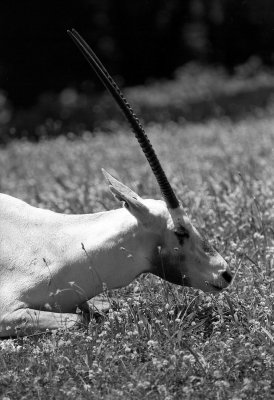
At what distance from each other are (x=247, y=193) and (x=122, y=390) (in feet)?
11.2

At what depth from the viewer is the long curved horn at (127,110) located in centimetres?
534

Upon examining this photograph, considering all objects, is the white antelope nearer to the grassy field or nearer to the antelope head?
the antelope head

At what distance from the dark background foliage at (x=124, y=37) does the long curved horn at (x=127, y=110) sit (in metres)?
11.9

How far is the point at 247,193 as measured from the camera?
773 cm

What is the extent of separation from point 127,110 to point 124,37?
13666 millimetres

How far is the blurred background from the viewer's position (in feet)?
54.2

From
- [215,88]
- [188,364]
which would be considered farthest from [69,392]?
[215,88]

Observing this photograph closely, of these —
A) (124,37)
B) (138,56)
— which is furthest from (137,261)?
(124,37)

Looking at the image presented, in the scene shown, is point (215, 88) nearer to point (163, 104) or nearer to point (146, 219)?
point (163, 104)

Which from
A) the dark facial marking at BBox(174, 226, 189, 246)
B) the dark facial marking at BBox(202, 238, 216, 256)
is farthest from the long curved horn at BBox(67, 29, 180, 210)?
the dark facial marking at BBox(202, 238, 216, 256)

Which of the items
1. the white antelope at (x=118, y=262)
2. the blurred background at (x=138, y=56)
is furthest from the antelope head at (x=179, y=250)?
the blurred background at (x=138, y=56)

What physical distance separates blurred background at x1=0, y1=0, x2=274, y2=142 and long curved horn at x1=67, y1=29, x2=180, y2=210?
10.2 metres

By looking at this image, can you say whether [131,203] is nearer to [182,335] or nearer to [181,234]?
[181,234]

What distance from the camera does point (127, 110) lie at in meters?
5.38
